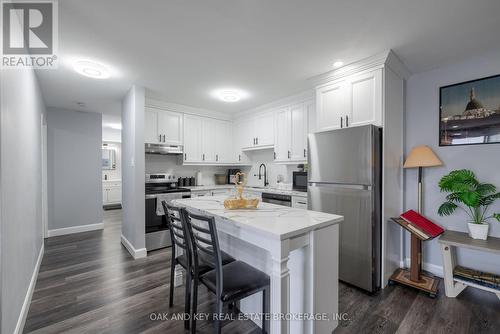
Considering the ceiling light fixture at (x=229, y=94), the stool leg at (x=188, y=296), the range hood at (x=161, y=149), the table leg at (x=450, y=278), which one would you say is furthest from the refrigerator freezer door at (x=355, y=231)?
the range hood at (x=161, y=149)

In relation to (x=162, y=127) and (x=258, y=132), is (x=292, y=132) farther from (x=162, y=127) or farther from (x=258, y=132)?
(x=162, y=127)

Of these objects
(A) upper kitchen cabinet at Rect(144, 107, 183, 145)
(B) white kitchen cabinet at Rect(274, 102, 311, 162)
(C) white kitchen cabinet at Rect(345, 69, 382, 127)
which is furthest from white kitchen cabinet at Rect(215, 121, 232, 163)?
(C) white kitchen cabinet at Rect(345, 69, 382, 127)

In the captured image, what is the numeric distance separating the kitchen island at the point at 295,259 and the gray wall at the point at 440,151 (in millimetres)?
1933

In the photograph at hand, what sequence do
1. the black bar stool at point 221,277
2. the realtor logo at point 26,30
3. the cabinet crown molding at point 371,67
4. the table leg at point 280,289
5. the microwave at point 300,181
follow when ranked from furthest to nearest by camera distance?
→ 1. the microwave at point 300,181
2. the cabinet crown molding at point 371,67
3. the realtor logo at point 26,30
4. the black bar stool at point 221,277
5. the table leg at point 280,289

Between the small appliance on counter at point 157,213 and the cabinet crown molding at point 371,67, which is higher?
the cabinet crown molding at point 371,67

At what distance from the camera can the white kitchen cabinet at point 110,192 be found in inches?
286

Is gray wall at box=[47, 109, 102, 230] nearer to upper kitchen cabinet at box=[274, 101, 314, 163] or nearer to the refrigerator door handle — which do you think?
upper kitchen cabinet at box=[274, 101, 314, 163]

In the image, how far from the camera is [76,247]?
12.3ft

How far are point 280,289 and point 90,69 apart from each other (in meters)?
3.09

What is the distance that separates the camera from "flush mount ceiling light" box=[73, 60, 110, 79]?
100.0 inches

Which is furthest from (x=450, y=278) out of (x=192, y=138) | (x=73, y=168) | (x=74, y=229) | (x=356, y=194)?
(x=73, y=168)

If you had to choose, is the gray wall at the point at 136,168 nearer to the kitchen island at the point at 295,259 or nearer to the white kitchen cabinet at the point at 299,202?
the kitchen island at the point at 295,259

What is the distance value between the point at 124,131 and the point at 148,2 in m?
2.70

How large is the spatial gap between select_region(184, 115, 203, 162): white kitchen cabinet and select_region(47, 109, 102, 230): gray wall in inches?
82.8
